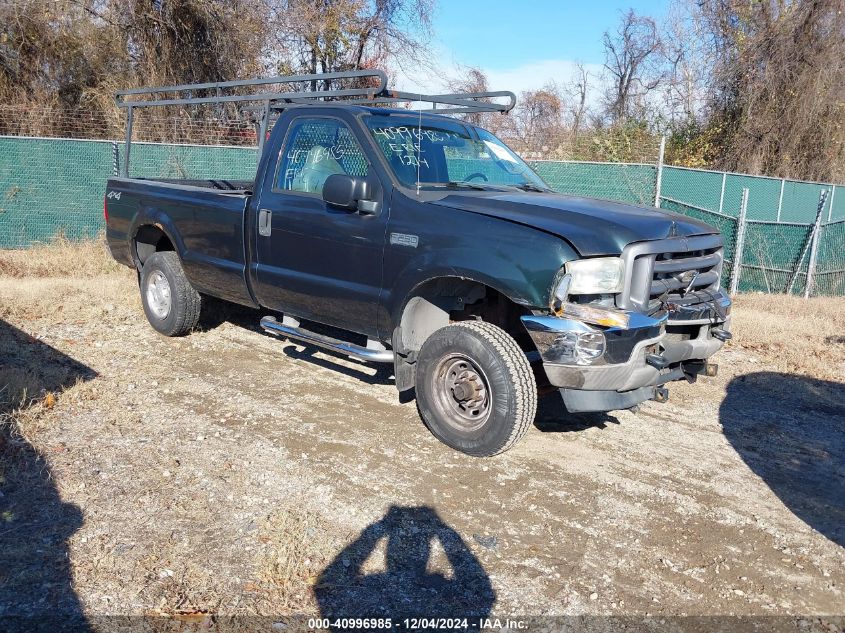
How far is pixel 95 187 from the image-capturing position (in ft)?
39.7

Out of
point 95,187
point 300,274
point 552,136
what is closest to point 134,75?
point 95,187

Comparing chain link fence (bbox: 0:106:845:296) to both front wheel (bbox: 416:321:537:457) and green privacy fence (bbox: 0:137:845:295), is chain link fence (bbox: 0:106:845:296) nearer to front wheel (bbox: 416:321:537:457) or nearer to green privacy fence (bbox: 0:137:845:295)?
green privacy fence (bbox: 0:137:845:295)

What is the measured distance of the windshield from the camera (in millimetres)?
5141

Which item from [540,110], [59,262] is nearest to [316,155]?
→ [59,262]

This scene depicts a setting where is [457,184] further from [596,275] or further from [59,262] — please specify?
[59,262]

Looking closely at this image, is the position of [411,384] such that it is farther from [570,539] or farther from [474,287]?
[570,539]

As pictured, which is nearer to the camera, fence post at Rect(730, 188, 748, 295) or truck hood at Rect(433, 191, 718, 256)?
truck hood at Rect(433, 191, 718, 256)

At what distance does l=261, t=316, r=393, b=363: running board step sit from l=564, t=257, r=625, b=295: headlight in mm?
1499

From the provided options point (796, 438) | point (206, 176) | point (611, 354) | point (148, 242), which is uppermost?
point (206, 176)

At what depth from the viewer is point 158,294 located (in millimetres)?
7051

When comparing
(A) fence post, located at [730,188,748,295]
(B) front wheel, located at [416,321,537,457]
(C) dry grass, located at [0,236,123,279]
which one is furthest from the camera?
(A) fence post, located at [730,188,748,295]

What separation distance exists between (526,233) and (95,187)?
32.7 feet

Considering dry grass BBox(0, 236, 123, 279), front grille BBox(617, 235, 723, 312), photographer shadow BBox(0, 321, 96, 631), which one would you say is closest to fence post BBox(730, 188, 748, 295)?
front grille BBox(617, 235, 723, 312)

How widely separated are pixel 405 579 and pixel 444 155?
317 centimetres
